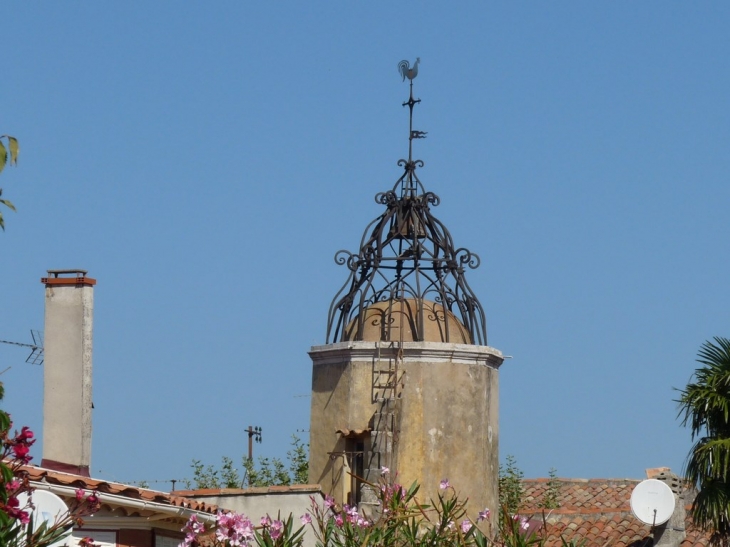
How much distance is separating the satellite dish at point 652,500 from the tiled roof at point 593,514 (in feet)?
2.27

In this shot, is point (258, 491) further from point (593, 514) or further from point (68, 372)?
point (593, 514)

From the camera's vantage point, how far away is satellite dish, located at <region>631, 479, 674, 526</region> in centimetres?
2252

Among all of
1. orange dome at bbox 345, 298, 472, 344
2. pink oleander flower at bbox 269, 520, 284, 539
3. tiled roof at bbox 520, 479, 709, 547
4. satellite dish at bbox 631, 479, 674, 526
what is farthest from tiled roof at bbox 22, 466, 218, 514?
satellite dish at bbox 631, 479, 674, 526

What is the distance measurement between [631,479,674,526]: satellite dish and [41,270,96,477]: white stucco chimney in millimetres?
9719

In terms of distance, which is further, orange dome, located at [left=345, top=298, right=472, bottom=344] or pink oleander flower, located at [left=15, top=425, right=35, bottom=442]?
orange dome, located at [left=345, top=298, right=472, bottom=344]

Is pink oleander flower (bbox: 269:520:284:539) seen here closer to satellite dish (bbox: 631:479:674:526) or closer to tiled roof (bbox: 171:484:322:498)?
tiled roof (bbox: 171:484:322:498)

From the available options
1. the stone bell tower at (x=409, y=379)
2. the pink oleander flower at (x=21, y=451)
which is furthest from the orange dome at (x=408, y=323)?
the pink oleander flower at (x=21, y=451)

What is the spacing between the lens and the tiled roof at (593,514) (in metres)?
24.0

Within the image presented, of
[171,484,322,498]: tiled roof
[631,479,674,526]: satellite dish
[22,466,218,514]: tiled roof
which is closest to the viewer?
[22,466,218,514]: tiled roof

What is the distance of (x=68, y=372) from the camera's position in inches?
666

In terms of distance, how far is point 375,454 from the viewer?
20812 millimetres

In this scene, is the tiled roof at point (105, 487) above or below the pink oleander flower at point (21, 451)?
below

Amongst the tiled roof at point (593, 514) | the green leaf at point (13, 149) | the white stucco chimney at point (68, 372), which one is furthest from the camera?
the tiled roof at point (593, 514)

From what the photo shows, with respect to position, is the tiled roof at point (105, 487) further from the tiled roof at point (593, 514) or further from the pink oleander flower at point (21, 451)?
the tiled roof at point (593, 514)
